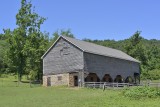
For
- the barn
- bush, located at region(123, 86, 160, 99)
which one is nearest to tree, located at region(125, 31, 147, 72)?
the barn

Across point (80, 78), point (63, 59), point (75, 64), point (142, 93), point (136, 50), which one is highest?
point (136, 50)

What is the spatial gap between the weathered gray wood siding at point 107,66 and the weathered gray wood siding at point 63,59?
55.7 inches

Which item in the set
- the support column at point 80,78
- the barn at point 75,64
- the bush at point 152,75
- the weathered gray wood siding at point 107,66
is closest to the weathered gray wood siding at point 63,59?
the barn at point 75,64

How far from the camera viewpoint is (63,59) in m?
60.6

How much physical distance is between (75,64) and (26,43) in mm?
20460

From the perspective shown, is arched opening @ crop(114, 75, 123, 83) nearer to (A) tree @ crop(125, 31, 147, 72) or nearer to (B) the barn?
(B) the barn

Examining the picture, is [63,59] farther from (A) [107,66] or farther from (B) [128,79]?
(B) [128,79]

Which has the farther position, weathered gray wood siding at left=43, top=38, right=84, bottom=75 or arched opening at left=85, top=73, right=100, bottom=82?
arched opening at left=85, top=73, right=100, bottom=82

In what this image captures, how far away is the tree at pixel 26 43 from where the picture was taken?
7631cm

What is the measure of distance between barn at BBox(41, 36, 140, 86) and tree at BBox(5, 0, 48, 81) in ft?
42.2

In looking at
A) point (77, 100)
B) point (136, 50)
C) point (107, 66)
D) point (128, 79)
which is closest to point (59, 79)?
point (107, 66)

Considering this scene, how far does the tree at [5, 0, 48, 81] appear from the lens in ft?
250

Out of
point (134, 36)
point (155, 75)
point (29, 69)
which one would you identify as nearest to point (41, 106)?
point (29, 69)

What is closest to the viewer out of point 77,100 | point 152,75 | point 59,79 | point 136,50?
point 77,100
